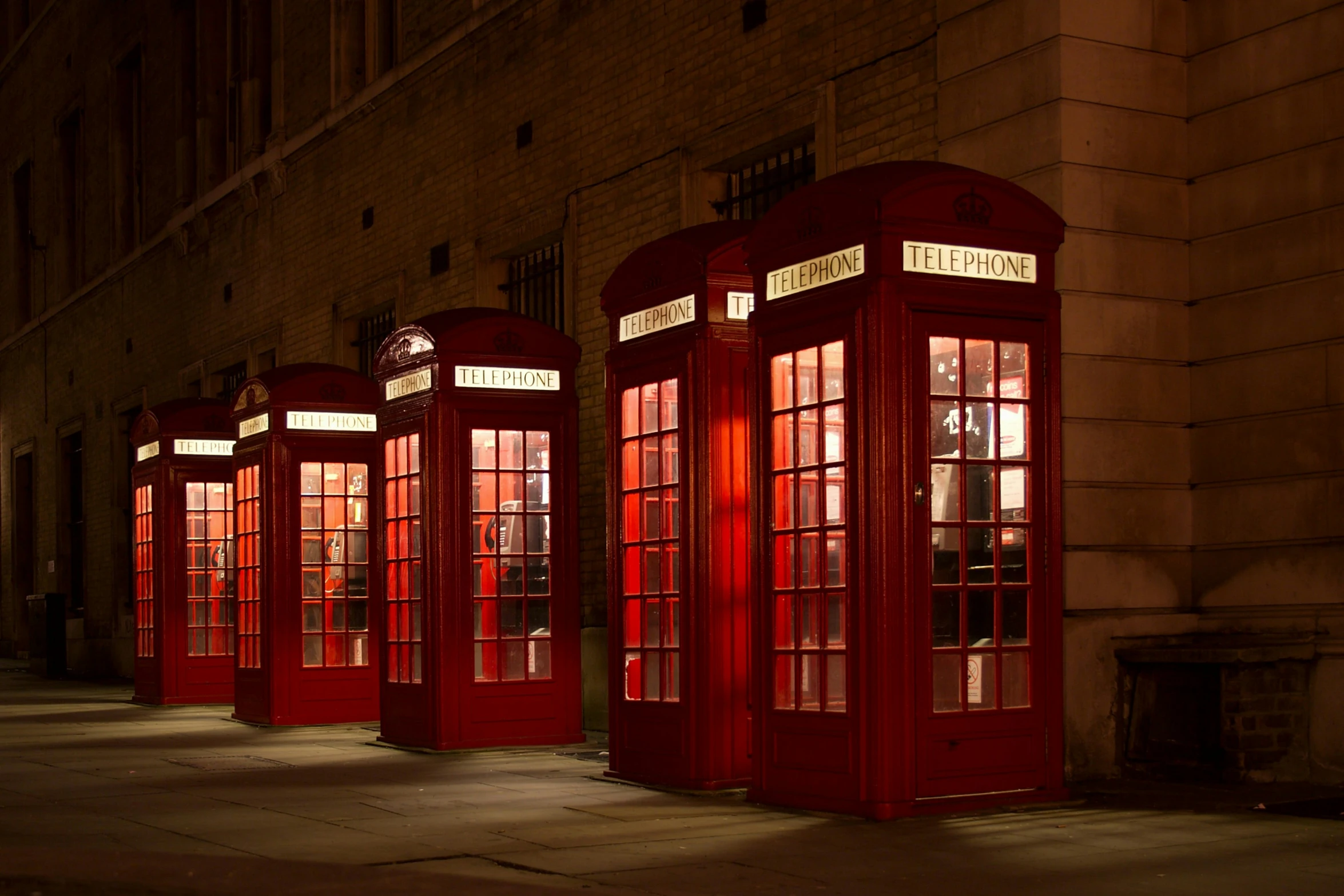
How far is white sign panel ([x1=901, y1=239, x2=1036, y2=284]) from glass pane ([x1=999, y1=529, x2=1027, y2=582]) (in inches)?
49.5

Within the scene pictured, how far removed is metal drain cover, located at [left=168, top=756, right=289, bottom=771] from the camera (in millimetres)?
11461

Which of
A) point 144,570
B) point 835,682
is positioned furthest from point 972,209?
point 144,570

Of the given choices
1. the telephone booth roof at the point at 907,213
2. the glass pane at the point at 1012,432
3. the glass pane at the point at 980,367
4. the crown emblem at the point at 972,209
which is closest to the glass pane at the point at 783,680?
the glass pane at the point at 1012,432

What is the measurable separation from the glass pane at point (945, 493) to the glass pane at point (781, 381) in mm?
874

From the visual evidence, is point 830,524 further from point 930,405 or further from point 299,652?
point 299,652

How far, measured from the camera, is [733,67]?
12945mm

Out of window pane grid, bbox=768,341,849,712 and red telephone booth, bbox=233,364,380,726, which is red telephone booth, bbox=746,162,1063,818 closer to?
window pane grid, bbox=768,341,849,712

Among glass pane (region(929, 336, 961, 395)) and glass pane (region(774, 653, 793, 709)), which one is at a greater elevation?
A: glass pane (region(929, 336, 961, 395))

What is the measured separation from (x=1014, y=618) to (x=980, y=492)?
0.65m

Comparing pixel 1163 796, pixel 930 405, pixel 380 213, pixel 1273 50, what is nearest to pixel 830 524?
pixel 930 405

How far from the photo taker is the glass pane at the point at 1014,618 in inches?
329

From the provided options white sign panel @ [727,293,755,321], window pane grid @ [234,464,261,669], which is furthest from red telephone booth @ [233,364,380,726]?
white sign panel @ [727,293,755,321]

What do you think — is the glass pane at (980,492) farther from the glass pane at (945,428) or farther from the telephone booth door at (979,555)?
the glass pane at (945,428)

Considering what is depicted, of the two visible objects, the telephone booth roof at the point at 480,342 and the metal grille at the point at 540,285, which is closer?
the telephone booth roof at the point at 480,342
